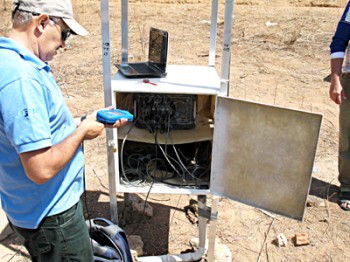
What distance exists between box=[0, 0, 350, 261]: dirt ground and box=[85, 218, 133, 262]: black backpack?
1.68ft

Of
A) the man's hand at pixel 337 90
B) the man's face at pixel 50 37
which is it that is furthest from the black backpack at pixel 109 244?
the man's hand at pixel 337 90

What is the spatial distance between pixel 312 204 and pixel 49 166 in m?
2.54

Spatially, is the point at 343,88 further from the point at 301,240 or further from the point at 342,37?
the point at 301,240

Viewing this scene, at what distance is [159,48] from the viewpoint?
2443 millimetres

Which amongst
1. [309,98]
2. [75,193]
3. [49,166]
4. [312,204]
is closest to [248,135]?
[75,193]

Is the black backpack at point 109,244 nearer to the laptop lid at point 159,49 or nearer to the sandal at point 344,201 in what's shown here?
the laptop lid at point 159,49

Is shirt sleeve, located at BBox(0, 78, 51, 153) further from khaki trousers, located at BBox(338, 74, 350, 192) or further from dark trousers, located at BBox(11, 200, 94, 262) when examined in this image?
khaki trousers, located at BBox(338, 74, 350, 192)

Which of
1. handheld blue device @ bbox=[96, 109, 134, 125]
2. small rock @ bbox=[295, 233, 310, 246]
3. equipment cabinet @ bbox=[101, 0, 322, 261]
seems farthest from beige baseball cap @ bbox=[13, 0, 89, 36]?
small rock @ bbox=[295, 233, 310, 246]

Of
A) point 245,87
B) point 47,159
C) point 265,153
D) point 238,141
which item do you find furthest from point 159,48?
point 245,87

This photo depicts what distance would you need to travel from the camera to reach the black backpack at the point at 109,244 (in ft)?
7.13

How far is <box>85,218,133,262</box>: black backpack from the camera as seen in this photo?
7.13ft

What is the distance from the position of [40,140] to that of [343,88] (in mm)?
2520

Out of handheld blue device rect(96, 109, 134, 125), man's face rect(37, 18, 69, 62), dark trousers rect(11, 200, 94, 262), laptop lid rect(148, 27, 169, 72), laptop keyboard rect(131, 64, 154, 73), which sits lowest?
dark trousers rect(11, 200, 94, 262)

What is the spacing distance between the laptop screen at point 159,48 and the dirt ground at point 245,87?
47.3 inches
